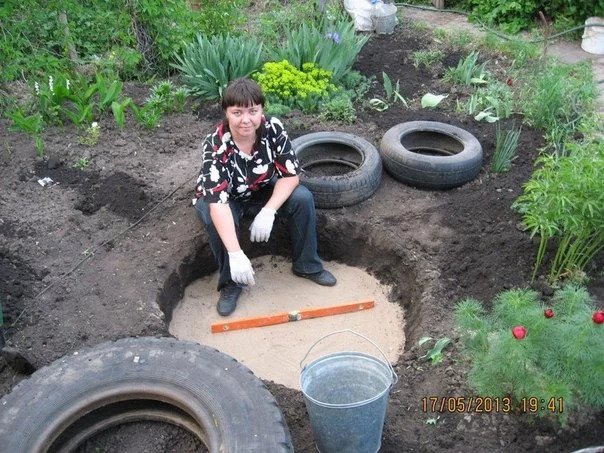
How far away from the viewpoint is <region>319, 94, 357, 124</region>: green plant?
5699mm

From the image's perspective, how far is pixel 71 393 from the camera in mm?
2998

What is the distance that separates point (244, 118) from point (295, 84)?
6.35 feet

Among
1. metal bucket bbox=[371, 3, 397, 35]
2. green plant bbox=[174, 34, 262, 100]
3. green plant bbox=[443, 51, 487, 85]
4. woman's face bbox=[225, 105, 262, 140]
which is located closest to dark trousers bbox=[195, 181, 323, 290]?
woman's face bbox=[225, 105, 262, 140]

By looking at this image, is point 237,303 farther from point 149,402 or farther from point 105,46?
point 105,46

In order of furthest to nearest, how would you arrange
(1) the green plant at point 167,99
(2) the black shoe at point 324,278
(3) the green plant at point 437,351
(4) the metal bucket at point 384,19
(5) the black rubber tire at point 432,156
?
(4) the metal bucket at point 384,19, (1) the green plant at point 167,99, (5) the black rubber tire at point 432,156, (2) the black shoe at point 324,278, (3) the green plant at point 437,351

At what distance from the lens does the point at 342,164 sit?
17.4 ft

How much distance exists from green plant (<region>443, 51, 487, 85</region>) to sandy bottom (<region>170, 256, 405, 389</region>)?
2436 mm

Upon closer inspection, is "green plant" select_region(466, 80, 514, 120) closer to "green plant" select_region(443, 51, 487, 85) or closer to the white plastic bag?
"green plant" select_region(443, 51, 487, 85)

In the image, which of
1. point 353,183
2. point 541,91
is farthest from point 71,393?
point 541,91

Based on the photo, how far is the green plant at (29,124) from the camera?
5.29 meters

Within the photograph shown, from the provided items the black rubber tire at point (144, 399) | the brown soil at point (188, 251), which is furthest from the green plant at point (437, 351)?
the black rubber tire at point (144, 399)

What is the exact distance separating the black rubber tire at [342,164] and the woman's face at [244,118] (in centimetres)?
87

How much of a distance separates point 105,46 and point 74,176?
230 centimetres

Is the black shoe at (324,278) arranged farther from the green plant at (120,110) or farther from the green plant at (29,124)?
the green plant at (29,124)
